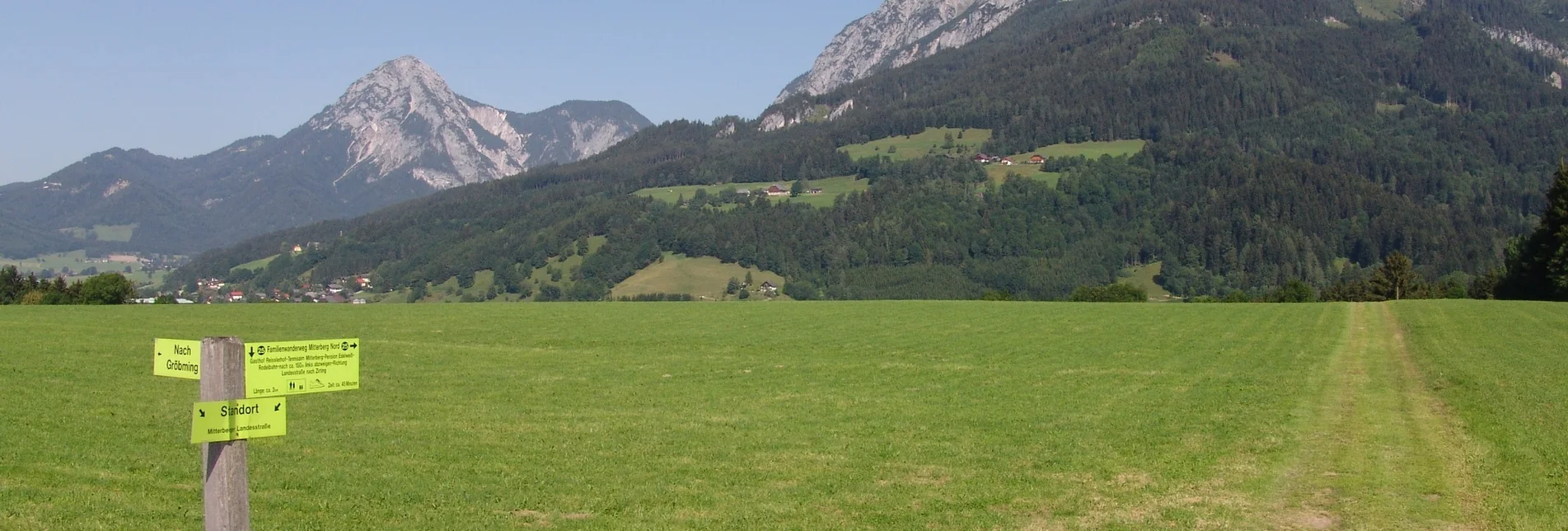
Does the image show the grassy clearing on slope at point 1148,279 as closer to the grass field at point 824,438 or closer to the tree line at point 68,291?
the grass field at point 824,438

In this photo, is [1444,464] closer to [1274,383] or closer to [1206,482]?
[1206,482]

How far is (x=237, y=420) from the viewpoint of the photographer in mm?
9461

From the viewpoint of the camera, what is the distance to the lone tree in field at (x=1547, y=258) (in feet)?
257

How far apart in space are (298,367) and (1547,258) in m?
93.2

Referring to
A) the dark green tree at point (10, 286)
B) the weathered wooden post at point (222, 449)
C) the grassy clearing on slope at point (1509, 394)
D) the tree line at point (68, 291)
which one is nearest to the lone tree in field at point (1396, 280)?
the grassy clearing on slope at point (1509, 394)

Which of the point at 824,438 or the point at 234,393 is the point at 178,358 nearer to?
the point at 234,393

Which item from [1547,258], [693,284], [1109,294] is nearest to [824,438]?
[1547,258]

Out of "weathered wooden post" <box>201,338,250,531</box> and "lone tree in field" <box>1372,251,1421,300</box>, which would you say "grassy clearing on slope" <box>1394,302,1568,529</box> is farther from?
"lone tree in field" <box>1372,251,1421,300</box>

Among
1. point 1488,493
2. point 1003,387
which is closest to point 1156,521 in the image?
point 1488,493

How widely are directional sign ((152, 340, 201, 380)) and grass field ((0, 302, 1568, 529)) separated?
147 inches

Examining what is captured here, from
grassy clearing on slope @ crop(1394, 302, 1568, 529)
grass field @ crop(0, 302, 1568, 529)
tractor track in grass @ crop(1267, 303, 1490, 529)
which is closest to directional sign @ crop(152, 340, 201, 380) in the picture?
grass field @ crop(0, 302, 1568, 529)

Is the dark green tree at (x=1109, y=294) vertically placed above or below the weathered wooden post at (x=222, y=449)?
below

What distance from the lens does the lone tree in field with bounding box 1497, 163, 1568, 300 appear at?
7819 cm

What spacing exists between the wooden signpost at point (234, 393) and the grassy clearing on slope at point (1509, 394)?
1384 centimetres
